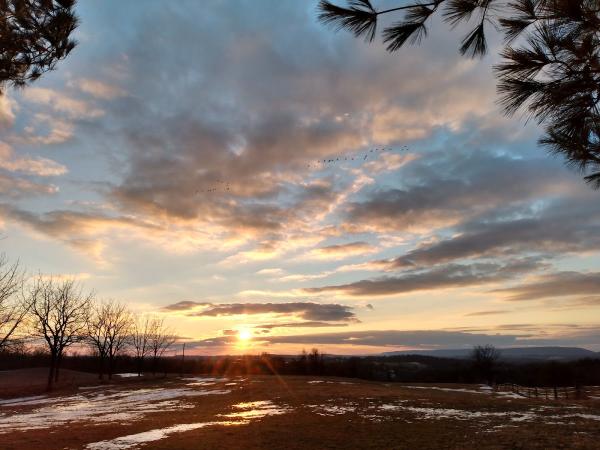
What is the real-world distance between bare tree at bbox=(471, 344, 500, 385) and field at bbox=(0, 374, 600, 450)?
5262 centimetres

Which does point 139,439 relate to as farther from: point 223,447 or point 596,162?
point 596,162

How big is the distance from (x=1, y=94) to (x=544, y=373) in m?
94.8

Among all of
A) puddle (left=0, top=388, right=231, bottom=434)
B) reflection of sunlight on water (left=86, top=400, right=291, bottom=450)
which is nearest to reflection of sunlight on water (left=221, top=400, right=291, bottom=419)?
reflection of sunlight on water (left=86, top=400, right=291, bottom=450)

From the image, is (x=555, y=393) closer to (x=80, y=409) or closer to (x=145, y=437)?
(x=145, y=437)

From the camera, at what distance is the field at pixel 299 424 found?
14383mm

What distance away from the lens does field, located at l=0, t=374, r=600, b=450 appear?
1438cm

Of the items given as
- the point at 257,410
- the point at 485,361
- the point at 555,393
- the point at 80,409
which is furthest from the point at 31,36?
the point at 485,361

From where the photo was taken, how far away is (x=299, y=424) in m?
18.3

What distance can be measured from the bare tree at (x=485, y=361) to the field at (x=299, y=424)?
52.6 meters

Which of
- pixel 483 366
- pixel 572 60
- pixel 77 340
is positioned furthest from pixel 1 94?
pixel 483 366

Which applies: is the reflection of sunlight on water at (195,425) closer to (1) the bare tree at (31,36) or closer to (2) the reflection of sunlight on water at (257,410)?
(2) the reflection of sunlight on water at (257,410)

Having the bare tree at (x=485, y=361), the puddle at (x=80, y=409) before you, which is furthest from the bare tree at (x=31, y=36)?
the bare tree at (x=485, y=361)

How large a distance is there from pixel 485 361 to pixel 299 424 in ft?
218

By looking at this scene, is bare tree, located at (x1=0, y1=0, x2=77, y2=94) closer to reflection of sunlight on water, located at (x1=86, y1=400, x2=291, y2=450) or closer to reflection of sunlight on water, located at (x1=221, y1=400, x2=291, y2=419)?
reflection of sunlight on water, located at (x1=86, y1=400, x2=291, y2=450)
